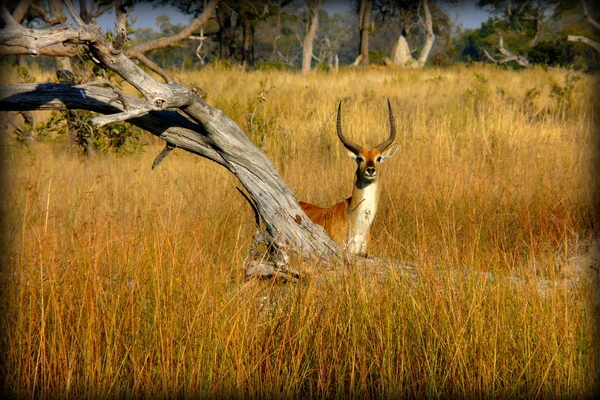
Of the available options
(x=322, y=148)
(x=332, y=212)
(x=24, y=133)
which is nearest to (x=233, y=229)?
(x=332, y=212)

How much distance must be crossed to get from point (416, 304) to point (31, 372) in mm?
1850

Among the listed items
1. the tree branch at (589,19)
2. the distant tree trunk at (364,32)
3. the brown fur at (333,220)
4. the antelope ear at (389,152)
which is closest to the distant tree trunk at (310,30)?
the distant tree trunk at (364,32)

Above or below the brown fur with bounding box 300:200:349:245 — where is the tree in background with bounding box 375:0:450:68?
above

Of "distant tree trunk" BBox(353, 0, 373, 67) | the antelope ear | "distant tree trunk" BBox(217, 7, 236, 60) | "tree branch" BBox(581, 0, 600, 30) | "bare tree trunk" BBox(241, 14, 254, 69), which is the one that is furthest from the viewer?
"distant tree trunk" BBox(353, 0, 373, 67)

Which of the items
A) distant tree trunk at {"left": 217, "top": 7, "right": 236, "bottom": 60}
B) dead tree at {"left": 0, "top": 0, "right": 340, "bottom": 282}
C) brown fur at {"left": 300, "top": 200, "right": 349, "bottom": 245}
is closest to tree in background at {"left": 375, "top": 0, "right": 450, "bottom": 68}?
distant tree trunk at {"left": 217, "top": 7, "right": 236, "bottom": 60}

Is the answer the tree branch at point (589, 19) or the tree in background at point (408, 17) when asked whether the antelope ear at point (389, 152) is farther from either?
the tree in background at point (408, 17)

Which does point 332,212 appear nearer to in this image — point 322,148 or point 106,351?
point 106,351

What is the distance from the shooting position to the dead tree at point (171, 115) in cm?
351

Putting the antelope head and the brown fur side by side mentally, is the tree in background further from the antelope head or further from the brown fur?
the brown fur

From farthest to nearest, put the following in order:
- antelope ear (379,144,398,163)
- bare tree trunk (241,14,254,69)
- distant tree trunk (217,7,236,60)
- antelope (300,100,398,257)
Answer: bare tree trunk (241,14,254,69)
distant tree trunk (217,7,236,60)
antelope ear (379,144,398,163)
antelope (300,100,398,257)

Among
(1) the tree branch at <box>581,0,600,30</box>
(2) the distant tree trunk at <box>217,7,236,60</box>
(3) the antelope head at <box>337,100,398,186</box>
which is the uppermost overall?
(2) the distant tree trunk at <box>217,7,236,60</box>

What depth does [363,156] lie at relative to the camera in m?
5.61

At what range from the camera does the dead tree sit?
3512 mm

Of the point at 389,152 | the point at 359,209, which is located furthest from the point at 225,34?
the point at 359,209
